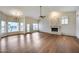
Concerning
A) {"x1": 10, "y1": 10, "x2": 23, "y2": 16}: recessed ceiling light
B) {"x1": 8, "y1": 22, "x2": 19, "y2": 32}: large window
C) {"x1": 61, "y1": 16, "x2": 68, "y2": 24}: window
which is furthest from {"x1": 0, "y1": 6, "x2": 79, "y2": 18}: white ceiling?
{"x1": 8, "y1": 22, "x2": 19, "y2": 32}: large window

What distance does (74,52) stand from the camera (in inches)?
107

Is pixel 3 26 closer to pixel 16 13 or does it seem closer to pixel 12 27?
pixel 12 27

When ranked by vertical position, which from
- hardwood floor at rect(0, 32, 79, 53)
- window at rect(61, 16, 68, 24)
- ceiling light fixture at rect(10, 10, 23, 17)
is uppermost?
ceiling light fixture at rect(10, 10, 23, 17)

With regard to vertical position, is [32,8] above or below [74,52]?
above

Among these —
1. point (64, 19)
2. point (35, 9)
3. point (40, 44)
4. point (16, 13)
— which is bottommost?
point (40, 44)

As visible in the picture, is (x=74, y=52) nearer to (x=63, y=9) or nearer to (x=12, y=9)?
(x=63, y=9)

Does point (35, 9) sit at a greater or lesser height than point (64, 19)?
greater

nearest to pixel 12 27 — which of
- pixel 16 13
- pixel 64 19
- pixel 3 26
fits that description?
pixel 3 26

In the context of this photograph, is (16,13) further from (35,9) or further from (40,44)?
(40,44)

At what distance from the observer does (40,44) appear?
2.75 meters

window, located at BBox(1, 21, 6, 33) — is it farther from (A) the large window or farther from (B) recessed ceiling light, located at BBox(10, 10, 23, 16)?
(B) recessed ceiling light, located at BBox(10, 10, 23, 16)

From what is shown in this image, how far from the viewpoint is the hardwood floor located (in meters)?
2.69

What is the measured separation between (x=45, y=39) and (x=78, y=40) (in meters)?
0.83
